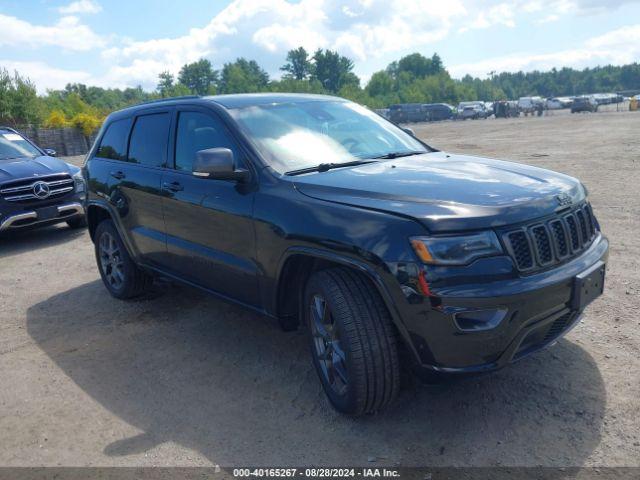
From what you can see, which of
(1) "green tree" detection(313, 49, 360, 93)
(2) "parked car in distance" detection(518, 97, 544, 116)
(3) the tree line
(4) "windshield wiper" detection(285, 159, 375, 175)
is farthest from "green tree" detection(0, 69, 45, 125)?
(1) "green tree" detection(313, 49, 360, 93)

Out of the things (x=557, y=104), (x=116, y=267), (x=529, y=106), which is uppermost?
(x=116, y=267)

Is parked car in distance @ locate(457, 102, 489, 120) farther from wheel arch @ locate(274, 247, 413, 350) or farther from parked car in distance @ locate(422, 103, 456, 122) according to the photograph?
wheel arch @ locate(274, 247, 413, 350)

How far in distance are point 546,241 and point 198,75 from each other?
4947 inches

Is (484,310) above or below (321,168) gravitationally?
below

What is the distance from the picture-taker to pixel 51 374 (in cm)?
415

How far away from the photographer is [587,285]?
299cm

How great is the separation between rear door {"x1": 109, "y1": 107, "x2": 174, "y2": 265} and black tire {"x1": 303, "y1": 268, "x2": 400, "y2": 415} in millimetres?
1984

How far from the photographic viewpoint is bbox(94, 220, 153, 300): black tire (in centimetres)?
538

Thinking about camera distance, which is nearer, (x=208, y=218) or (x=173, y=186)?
(x=208, y=218)

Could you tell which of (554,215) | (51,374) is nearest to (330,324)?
(554,215)

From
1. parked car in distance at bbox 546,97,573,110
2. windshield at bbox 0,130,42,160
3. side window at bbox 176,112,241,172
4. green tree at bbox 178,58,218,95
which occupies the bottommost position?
parked car in distance at bbox 546,97,573,110

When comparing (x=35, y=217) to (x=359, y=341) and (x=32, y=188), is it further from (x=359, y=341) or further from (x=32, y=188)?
(x=359, y=341)

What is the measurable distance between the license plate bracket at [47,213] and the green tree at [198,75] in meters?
116

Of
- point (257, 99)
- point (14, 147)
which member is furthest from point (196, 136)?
point (14, 147)
